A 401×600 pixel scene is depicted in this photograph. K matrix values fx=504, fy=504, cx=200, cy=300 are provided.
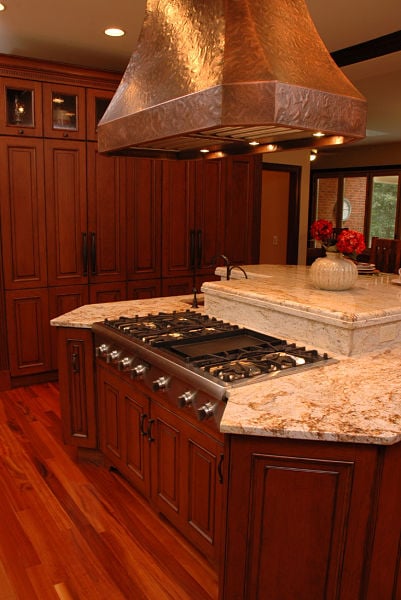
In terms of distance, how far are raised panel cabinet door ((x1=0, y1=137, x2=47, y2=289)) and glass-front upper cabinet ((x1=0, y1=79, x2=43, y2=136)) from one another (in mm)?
80

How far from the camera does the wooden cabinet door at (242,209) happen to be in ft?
16.4

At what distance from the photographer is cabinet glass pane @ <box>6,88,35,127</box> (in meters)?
3.86

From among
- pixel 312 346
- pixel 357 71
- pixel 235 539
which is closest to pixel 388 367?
pixel 312 346

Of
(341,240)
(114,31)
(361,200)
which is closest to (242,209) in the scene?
(114,31)

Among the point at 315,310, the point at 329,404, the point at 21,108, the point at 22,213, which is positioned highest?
the point at 21,108

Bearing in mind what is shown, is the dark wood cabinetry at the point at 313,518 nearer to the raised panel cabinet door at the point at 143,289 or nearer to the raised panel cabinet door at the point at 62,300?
the raised panel cabinet door at the point at 62,300

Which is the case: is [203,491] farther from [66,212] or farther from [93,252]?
[66,212]

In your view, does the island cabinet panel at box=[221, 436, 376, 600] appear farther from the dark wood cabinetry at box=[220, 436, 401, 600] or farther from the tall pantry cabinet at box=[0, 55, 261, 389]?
the tall pantry cabinet at box=[0, 55, 261, 389]

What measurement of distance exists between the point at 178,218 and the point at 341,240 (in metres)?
2.27

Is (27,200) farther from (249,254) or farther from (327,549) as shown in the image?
(327,549)

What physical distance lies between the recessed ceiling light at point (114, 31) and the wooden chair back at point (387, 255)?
3.36 meters

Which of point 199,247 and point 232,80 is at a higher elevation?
point 232,80

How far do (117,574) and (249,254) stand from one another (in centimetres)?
366

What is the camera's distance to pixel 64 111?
4.07 metres
